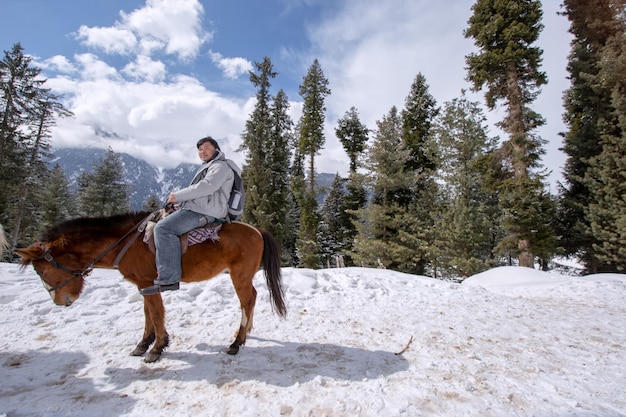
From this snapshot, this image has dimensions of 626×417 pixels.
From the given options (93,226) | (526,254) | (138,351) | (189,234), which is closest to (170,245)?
(189,234)

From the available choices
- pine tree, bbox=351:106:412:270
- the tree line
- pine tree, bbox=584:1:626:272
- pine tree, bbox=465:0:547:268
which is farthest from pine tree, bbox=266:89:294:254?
pine tree, bbox=584:1:626:272

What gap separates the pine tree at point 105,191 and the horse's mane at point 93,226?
27546 millimetres

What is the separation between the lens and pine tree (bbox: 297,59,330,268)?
2608 centimetres

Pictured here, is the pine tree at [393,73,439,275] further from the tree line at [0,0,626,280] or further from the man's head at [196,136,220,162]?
the man's head at [196,136,220,162]

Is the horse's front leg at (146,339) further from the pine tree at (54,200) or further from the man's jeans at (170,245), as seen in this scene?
the pine tree at (54,200)

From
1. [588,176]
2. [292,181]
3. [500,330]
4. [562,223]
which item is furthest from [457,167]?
[500,330]

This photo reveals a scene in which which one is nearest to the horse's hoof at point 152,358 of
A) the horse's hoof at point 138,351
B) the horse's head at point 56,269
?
the horse's hoof at point 138,351

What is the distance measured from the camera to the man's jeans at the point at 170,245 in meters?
3.46

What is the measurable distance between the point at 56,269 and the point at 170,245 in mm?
1405

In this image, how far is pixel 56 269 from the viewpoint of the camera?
3.46 meters

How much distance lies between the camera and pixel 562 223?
18047 mm

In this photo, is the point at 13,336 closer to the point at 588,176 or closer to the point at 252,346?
the point at 252,346

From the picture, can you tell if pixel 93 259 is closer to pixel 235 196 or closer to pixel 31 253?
pixel 31 253

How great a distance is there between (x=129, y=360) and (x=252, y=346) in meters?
1.50
